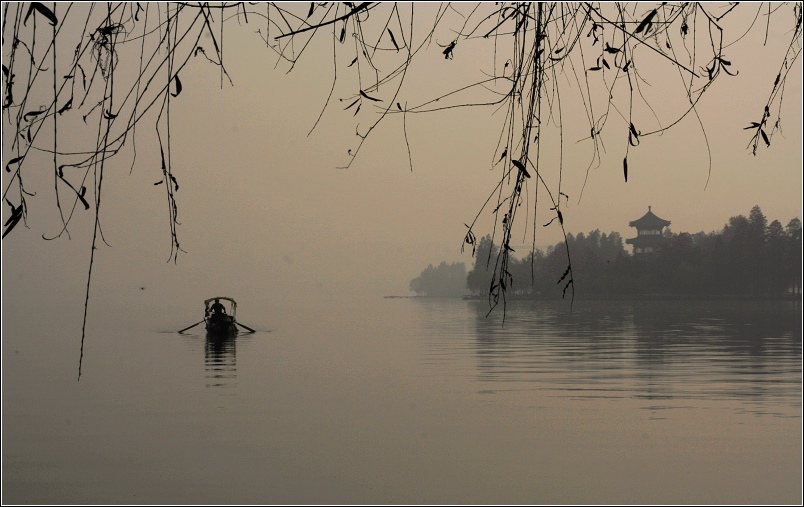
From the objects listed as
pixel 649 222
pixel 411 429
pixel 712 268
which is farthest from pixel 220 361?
pixel 649 222

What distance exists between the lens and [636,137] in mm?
2338

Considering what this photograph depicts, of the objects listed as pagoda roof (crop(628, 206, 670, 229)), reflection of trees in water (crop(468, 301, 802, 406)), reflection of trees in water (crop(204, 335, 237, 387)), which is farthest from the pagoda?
reflection of trees in water (crop(204, 335, 237, 387))

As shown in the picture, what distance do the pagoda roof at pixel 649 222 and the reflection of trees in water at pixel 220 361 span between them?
75.1 meters

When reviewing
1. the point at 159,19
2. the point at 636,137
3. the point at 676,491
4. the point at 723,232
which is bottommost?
the point at 676,491

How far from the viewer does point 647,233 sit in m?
104

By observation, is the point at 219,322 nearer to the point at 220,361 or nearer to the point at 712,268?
the point at 220,361

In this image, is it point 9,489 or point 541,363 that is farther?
point 541,363

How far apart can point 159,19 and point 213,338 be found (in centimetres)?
3220

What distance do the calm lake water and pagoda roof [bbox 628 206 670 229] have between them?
251ft

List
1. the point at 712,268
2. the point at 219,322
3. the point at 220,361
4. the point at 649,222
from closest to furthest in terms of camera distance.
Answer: the point at 220,361 < the point at 219,322 < the point at 712,268 < the point at 649,222

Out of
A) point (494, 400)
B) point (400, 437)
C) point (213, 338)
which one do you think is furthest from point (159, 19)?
point (213, 338)

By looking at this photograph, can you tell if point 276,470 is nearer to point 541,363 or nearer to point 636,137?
point 636,137

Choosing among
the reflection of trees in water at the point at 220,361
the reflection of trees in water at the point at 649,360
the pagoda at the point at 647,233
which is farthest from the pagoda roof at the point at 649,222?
the reflection of trees in water at the point at 220,361

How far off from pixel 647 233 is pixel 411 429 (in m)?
93.3
